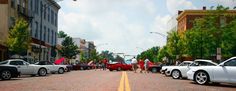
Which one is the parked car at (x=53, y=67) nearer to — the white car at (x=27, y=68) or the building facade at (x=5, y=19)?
the white car at (x=27, y=68)

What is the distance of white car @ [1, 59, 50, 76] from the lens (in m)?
29.4

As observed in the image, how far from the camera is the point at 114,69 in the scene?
159 ft

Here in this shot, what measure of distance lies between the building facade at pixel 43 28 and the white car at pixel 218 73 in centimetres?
3175

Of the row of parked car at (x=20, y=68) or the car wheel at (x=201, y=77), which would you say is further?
the row of parked car at (x=20, y=68)

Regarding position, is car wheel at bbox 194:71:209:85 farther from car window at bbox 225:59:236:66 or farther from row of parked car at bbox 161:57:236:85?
car window at bbox 225:59:236:66

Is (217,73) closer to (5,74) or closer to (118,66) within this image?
(5,74)

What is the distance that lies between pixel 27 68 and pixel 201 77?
48.8ft

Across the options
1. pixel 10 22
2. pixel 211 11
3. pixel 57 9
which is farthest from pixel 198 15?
pixel 10 22

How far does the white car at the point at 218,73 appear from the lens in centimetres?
1845

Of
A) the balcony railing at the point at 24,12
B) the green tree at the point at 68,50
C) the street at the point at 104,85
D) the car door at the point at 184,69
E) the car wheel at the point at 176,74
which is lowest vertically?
the street at the point at 104,85

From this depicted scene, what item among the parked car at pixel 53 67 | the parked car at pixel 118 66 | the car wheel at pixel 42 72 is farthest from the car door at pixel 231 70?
the parked car at pixel 118 66

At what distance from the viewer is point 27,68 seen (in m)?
30.2

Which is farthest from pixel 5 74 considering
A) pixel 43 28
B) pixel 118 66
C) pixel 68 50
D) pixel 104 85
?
pixel 68 50

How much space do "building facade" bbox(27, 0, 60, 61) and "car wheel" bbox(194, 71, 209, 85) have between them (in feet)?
104
